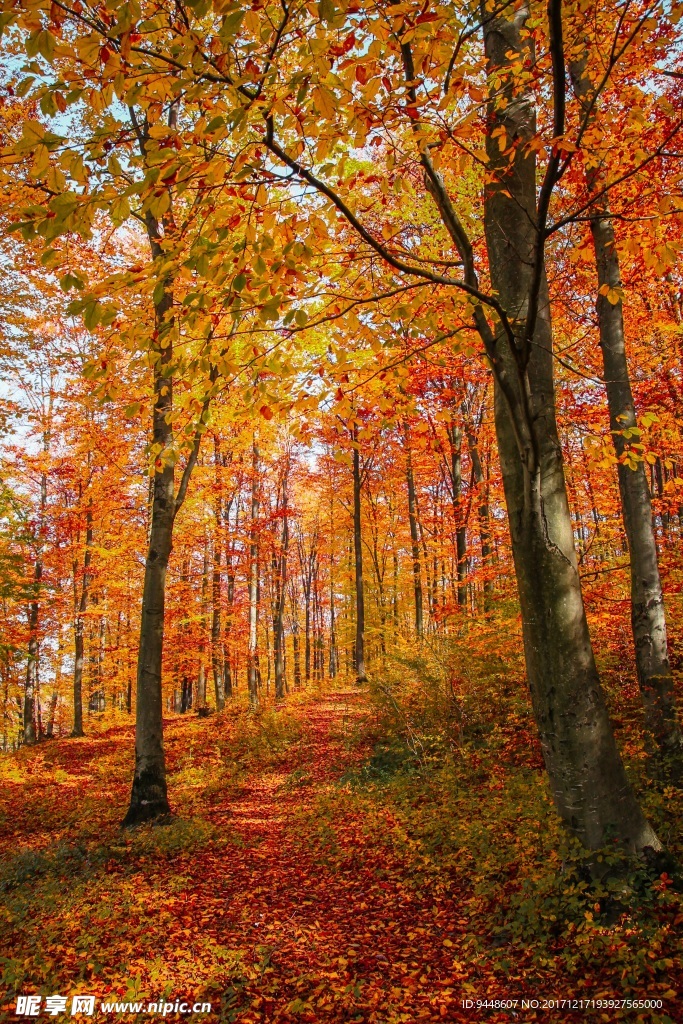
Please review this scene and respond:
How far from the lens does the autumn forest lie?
2.71 metres

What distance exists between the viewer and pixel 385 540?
26250 mm

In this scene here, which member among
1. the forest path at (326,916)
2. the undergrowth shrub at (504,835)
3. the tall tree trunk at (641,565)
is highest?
the tall tree trunk at (641,565)

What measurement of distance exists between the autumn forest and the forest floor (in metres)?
0.03

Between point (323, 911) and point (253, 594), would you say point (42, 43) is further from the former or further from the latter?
point (253, 594)

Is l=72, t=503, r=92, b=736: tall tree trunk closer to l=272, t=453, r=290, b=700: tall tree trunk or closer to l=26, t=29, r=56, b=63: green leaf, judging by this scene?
l=272, t=453, r=290, b=700: tall tree trunk

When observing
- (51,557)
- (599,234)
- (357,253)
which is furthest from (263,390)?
(51,557)

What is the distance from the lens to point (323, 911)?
4.90 m

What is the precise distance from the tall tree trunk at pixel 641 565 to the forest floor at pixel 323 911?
4.70 feet

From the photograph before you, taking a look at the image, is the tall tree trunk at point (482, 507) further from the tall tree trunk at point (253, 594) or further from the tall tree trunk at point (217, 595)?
the tall tree trunk at point (217, 595)

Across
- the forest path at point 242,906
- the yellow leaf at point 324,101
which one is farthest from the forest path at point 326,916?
the yellow leaf at point 324,101

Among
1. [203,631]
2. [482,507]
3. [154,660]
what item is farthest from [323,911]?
[203,631]

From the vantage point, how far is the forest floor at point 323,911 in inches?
133

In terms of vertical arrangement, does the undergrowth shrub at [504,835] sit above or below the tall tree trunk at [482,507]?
below

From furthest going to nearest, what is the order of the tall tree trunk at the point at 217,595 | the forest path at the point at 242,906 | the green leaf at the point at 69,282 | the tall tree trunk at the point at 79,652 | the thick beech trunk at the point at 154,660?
1. the tall tree trunk at the point at 79,652
2. the tall tree trunk at the point at 217,595
3. the thick beech trunk at the point at 154,660
4. the forest path at the point at 242,906
5. the green leaf at the point at 69,282
